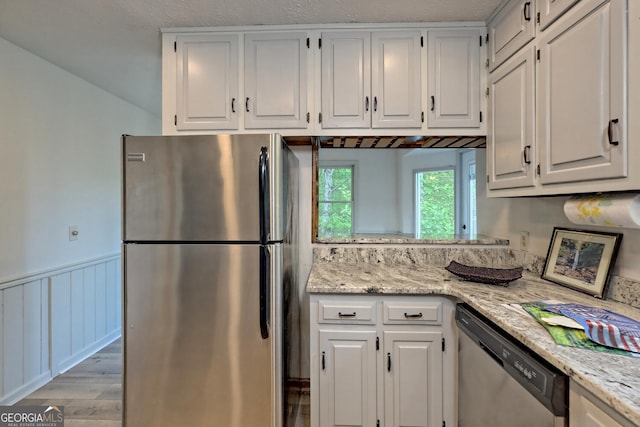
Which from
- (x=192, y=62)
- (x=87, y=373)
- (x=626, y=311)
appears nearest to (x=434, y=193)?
(x=626, y=311)

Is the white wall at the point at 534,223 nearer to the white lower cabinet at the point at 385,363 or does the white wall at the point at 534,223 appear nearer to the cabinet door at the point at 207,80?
the white lower cabinet at the point at 385,363

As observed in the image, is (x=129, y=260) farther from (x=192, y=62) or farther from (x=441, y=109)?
(x=441, y=109)

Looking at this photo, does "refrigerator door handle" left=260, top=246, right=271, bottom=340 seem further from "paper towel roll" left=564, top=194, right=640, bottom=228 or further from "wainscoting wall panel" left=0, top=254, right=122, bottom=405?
"wainscoting wall panel" left=0, top=254, right=122, bottom=405

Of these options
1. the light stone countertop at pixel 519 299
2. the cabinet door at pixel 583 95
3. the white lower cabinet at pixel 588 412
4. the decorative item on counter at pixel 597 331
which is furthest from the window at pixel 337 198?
the white lower cabinet at pixel 588 412

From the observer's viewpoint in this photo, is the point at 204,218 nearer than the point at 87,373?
Yes

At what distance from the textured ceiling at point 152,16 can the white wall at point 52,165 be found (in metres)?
0.29

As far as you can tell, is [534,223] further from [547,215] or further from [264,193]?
[264,193]

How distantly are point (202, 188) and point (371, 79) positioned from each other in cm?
117

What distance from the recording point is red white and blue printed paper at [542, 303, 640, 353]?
861mm

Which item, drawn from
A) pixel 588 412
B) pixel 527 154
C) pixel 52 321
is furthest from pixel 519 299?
pixel 52 321

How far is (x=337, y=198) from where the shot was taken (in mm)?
3914

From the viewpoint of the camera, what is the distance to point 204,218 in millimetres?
1428

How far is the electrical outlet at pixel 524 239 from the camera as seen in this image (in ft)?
5.88

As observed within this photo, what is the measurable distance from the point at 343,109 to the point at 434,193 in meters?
2.35
